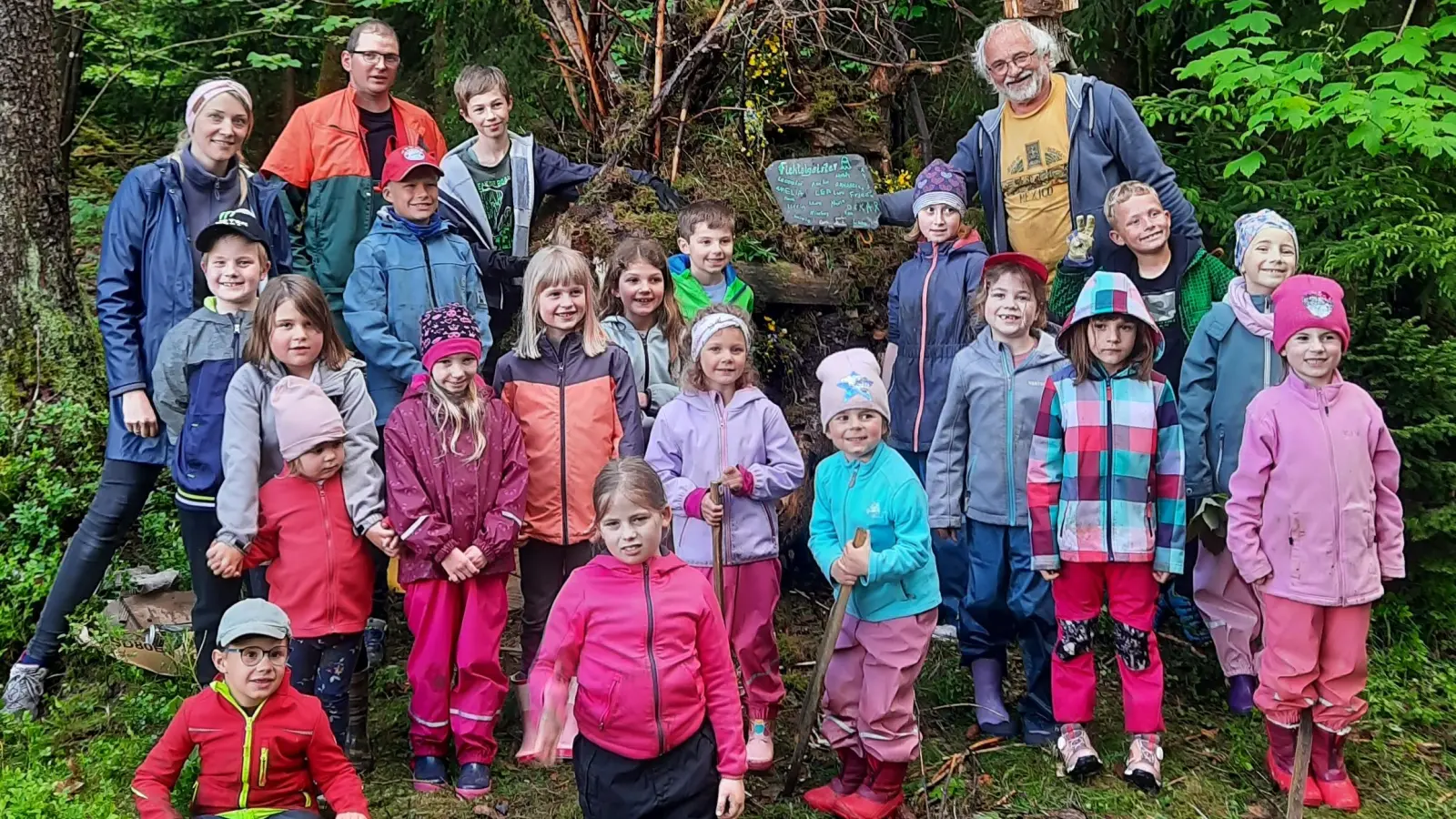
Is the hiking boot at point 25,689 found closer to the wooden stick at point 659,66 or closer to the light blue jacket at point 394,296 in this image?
the light blue jacket at point 394,296

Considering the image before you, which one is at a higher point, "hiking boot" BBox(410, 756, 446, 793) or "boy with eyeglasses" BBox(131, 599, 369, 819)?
"boy with eyeglasses" BBox(131, 599, 369, 819)

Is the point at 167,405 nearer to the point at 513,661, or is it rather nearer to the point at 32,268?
the point at 513,661

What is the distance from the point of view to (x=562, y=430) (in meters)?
4.52

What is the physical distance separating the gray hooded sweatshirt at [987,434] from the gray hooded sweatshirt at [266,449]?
2346 mm

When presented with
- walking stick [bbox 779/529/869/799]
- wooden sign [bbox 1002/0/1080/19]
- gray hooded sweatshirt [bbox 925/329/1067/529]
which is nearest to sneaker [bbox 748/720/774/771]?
walking stick [bbox 779/529/869/799]

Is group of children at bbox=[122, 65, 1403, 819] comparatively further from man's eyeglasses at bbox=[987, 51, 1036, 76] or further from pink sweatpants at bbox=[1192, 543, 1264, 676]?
man's eyeglasses at bbox=[987, 51, 1036, 76]

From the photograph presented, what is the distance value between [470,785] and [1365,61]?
6.34 m

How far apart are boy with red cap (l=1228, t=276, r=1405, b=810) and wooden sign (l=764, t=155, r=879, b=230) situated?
234 cm

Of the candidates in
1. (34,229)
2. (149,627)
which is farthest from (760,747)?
(34,229)

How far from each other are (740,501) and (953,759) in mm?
1399

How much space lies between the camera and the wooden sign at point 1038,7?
5.91 m

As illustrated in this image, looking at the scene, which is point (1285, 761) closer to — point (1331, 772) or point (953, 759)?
point (1331, 772)

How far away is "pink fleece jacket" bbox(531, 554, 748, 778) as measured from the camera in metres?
3.43

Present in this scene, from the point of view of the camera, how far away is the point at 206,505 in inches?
169
